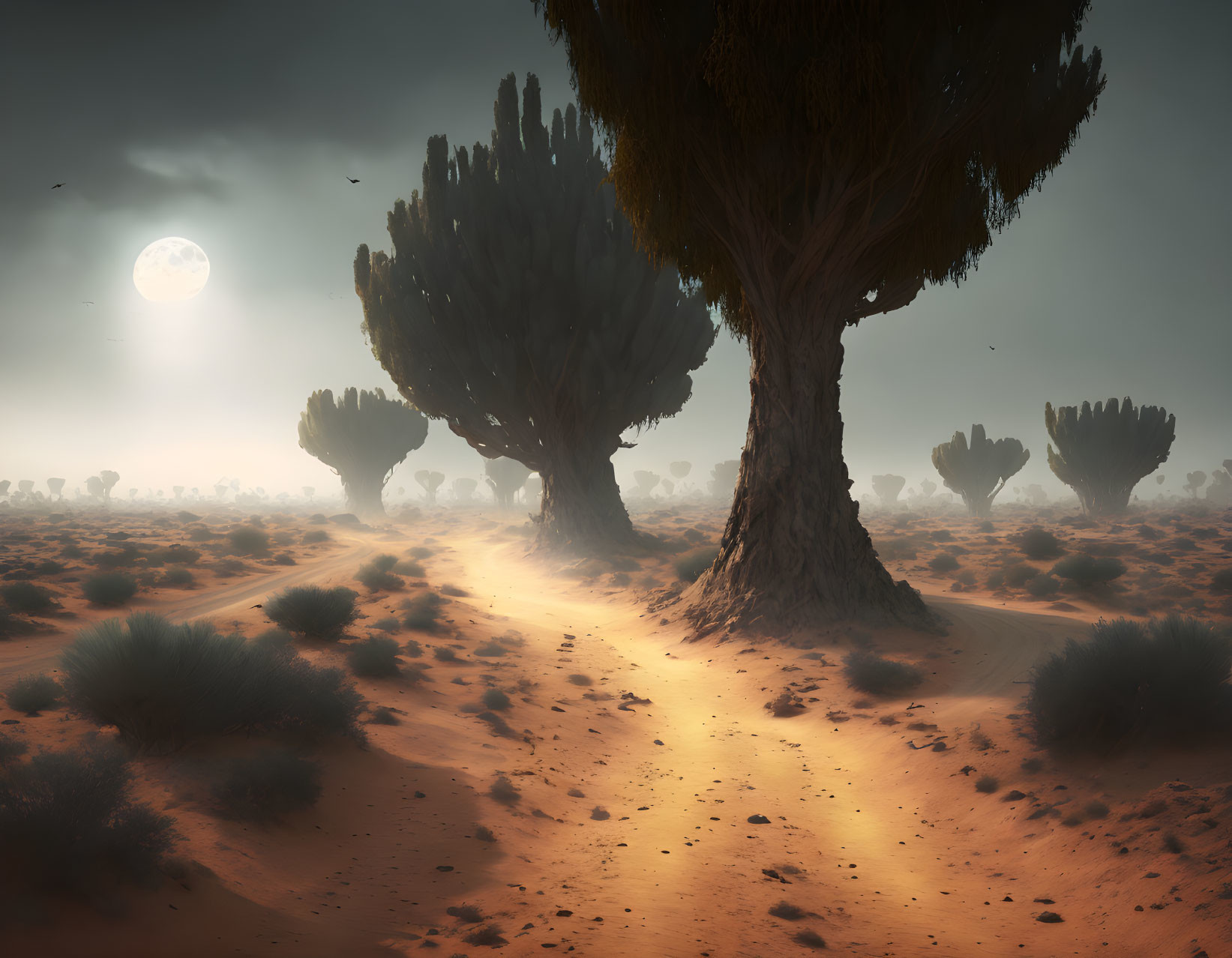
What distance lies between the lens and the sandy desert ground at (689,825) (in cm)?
341

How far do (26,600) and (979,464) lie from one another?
44.3 m

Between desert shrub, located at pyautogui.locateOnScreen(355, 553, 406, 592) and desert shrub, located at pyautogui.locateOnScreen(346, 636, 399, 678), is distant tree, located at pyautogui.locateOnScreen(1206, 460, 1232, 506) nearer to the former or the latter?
desert shrub, located at pyautogui.locateOnScreen(355, 553, 406, 592)

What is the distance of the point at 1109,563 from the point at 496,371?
1720 centimetres

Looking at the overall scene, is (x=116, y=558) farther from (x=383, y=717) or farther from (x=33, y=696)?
(x=383, y=717)

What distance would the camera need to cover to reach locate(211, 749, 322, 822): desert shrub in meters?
4.16

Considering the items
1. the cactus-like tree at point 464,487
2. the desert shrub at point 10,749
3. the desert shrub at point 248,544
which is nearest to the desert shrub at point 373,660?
the desert shrub at point 10,749

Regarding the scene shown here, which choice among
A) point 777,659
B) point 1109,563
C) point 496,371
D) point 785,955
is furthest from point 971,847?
point 496,371

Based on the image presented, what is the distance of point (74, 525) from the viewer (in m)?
32.8

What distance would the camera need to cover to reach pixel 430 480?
92125 mm

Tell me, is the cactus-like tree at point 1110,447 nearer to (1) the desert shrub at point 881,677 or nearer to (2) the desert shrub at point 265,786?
(1) the desert shrub at point 881,677

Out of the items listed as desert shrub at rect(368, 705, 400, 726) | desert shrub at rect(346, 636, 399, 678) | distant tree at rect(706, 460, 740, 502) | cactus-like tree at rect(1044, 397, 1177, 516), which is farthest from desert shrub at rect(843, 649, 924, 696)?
distant tree at rect(706, 460, 740, 502)

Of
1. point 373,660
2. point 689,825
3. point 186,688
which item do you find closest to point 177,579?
point 373,660

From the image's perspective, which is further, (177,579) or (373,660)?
(177,579)

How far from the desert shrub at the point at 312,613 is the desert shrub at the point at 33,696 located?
306cm
